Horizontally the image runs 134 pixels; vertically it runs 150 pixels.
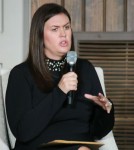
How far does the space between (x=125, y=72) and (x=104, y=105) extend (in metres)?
0.89

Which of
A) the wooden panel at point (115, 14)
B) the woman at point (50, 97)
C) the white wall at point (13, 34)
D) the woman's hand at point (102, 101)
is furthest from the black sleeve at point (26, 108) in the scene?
the wooden panel at point (115, 14)

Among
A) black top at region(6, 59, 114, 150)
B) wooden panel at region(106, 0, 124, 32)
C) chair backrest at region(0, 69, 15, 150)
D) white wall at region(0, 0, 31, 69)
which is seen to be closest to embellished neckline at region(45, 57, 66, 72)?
black top at region(6, 59, 114, 150)

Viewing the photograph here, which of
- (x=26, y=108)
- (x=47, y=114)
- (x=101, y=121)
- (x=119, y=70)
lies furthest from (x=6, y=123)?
(x=119, y=70)

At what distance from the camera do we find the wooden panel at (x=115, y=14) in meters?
2.50

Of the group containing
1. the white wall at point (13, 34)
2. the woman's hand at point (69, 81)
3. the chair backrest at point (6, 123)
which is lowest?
the chair backrest at point (6, 123)

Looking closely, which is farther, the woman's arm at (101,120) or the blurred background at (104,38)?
the blurred background at (104,38)

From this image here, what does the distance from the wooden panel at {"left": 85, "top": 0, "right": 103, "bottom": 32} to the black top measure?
2.26ft

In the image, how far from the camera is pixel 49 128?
1701mm

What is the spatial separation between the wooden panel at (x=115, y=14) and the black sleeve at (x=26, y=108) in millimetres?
940

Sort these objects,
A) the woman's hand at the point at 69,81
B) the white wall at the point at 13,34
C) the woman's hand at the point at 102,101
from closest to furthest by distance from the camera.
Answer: the woman's hand at the point at 69,81
the woman's hand at the point at 102,101
the white wall at the point at 13,34

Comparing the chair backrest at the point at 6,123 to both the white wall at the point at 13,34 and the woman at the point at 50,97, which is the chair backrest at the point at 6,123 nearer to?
the woman at the point at 50,97

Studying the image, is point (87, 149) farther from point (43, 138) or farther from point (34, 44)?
point (34, 44)

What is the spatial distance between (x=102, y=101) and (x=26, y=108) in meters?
0.33

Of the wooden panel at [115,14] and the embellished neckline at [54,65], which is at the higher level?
the wooden panel at [115,14]
